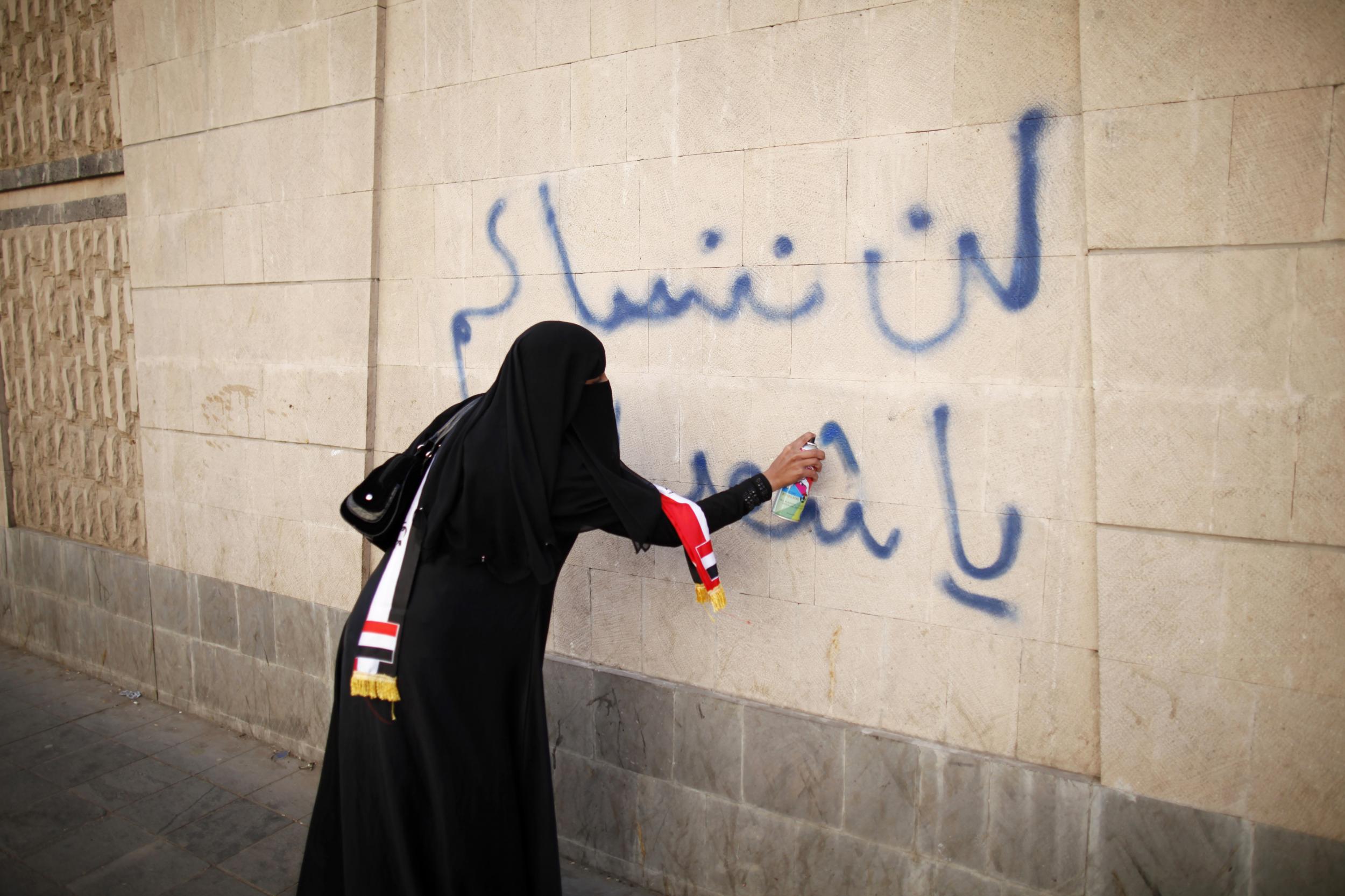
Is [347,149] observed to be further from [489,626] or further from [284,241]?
[489,626]

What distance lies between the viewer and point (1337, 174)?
2.06m

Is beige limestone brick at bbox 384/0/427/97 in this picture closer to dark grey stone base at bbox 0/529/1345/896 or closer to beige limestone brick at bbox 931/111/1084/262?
beige limestone brick at bbox 931/111/1084/262

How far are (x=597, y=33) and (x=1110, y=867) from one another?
3.22m

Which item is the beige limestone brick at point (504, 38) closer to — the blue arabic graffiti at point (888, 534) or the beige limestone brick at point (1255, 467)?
the blue arabic graffiti at point (888, 534)

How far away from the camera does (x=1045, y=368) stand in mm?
2484

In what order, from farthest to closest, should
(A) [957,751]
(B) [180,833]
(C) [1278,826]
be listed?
(B) [180,833] → (A) [957,751] → (C) [1278,826]

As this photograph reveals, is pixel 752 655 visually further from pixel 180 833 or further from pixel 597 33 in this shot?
pixel 180 833

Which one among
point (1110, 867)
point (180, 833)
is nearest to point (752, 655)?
point (1110, 867)

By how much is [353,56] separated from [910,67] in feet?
8.36

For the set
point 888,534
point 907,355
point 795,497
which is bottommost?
point 888,534

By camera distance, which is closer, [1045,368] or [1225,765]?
[1225,765]

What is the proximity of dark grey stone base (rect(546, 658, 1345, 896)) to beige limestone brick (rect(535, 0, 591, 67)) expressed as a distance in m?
2.37

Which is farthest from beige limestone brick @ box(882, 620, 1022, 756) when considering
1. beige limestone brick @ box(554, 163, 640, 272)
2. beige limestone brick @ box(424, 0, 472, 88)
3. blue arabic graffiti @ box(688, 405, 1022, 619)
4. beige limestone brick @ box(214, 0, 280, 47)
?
beige limestone brick @ box(214, 0, 280, 47)

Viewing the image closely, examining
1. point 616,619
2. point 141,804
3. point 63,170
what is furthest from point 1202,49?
point 63,170
